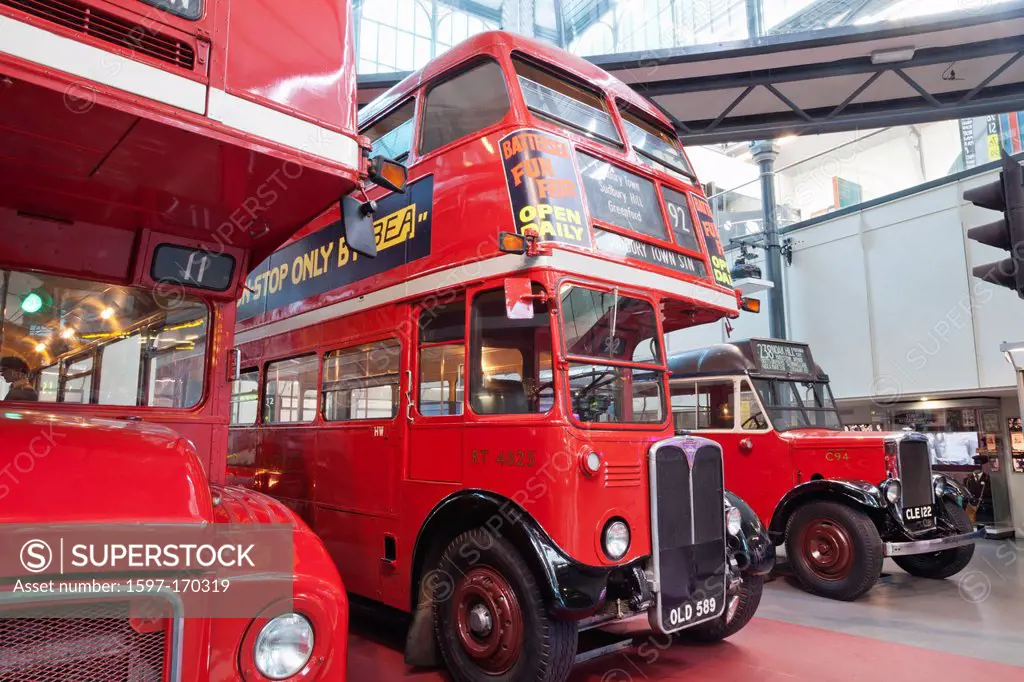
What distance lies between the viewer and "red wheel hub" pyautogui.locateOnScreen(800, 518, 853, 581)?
654cm

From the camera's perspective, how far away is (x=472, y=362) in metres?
4.28

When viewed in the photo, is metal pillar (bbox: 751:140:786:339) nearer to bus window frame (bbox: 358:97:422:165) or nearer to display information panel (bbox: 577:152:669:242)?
display information panel (bbox: 577:152:669:242)

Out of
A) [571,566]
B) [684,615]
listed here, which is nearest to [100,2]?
[571,566]

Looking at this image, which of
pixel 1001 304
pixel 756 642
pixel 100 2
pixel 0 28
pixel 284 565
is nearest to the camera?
pixel 284 565

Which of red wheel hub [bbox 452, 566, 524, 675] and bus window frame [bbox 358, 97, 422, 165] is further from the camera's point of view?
bus window frame [bbox 358, 97, 422, 165]

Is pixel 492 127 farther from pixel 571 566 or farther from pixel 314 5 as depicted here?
pixel 571 566

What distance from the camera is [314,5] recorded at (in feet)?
10.1

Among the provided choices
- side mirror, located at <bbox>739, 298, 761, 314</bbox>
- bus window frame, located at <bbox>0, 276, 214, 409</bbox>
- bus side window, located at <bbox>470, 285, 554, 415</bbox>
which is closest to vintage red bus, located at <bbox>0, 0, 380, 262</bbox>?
bus window frame, located at <bbox>0, 276, 214, 409</bbox>

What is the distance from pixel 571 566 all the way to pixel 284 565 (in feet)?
6.62

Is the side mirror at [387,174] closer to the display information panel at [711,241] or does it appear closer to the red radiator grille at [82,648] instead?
the red radiator grille at [82,648]

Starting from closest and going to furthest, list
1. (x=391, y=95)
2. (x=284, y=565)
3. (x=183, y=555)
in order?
(x=183, y=555) < (x=284, y=565) < (x=391, y=95)

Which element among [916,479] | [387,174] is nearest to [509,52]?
[387,174]

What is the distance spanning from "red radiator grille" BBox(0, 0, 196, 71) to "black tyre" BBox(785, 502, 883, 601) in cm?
653

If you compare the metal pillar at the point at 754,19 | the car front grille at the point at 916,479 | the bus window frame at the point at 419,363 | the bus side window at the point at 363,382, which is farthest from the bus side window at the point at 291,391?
the metal pillar at the point at 754,19
